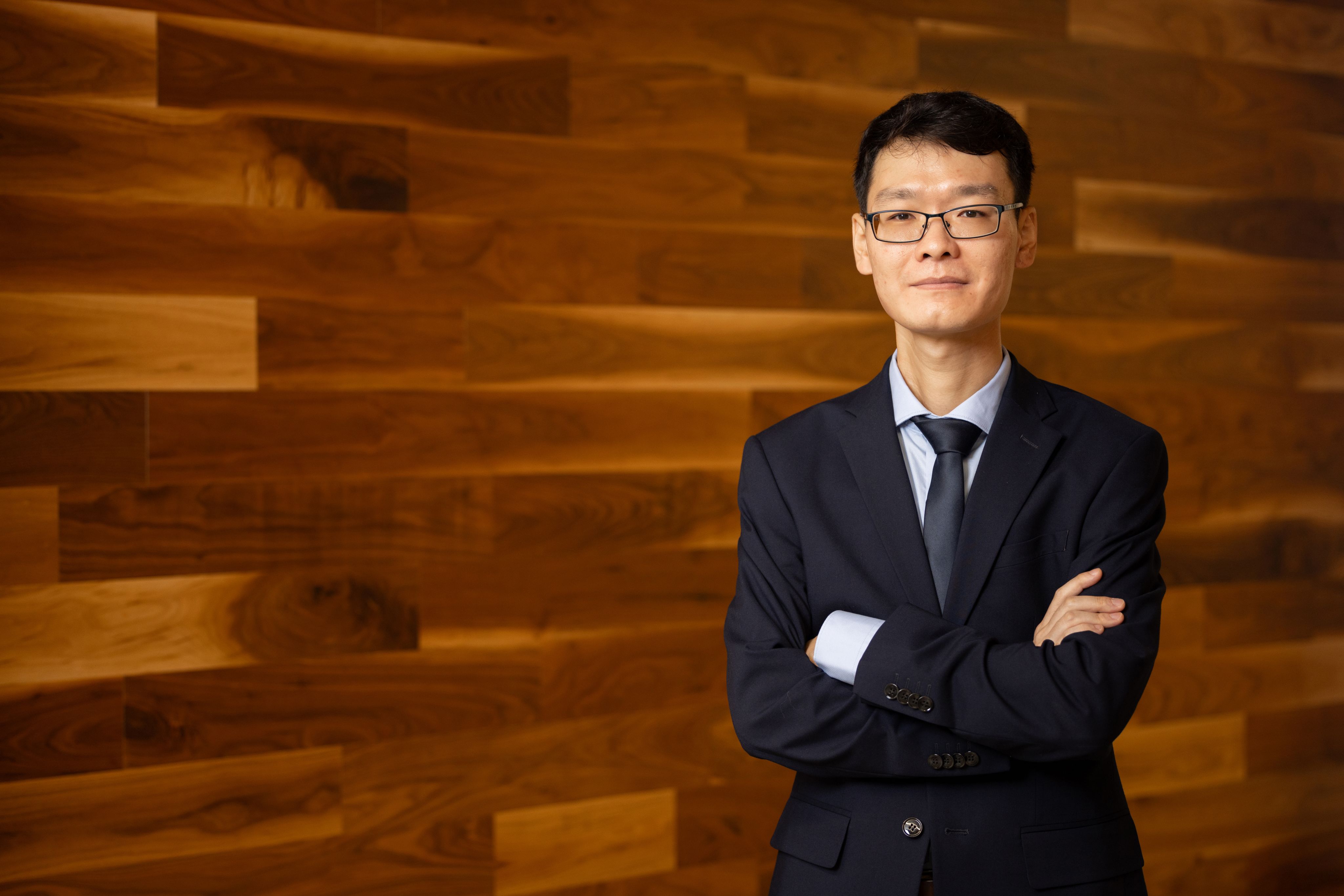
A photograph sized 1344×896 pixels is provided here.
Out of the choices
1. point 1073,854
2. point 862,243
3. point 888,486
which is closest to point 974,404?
point 888,486

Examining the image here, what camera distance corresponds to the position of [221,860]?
2094 millimetres

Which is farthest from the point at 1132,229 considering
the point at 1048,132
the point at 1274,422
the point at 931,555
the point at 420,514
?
the point at 420,514

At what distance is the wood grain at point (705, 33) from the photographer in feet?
7.34

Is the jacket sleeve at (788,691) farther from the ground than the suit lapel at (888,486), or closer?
closer

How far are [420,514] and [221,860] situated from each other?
788 mm

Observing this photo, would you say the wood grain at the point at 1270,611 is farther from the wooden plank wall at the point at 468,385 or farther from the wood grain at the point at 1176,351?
the wood grain at the point at 1176,351

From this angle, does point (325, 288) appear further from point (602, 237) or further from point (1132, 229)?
point (1132, 229)

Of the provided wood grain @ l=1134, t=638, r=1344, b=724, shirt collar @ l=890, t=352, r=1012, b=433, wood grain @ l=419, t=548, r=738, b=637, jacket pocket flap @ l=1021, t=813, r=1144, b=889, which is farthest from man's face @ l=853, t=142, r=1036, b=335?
wood grain @ l=1134, t=638, r=1344, b=724

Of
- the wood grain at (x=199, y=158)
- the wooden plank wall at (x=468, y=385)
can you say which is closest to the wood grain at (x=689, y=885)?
the wooden plank wall at (x=468, y=385)

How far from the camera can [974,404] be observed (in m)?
1.40

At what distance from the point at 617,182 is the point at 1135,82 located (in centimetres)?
148

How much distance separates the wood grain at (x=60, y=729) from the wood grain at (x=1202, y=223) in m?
2.52

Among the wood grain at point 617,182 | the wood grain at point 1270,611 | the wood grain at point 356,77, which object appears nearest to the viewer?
the wood grain at point 356,77

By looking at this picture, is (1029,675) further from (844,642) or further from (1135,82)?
(1135,82)
